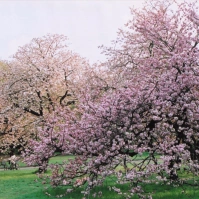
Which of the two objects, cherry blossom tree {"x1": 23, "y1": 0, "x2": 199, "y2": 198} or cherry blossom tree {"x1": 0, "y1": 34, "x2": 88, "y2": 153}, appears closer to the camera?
cherry blossom tree {"x1": 23, "y1": 0, "x2": 199, "y2": 198}

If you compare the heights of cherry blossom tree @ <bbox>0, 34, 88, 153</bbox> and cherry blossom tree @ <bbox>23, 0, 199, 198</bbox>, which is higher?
cherry blossom tree @ <bbox>0, 34, 88, 153</bbox>

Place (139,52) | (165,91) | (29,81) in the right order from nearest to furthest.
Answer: (165,91)
(139,52)
(29,81)

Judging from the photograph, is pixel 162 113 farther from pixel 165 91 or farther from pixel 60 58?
pixel 60 58

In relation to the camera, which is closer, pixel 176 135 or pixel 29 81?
pixel 176 135

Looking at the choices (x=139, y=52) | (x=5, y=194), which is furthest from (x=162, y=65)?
(x=139, y=52)

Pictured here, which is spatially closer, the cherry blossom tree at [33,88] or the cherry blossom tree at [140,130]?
the cherry blossom tree at [140,130]

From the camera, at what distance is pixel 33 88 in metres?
28.2

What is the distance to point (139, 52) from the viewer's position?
23.7m

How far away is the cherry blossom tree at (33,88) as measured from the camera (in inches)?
1098

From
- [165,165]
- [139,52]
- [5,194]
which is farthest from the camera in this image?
[139,52]

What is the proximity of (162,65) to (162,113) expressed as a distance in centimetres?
203

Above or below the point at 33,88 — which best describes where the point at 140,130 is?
below

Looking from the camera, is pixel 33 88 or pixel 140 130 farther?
pixel 33 88

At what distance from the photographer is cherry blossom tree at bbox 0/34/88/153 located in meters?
27.9
